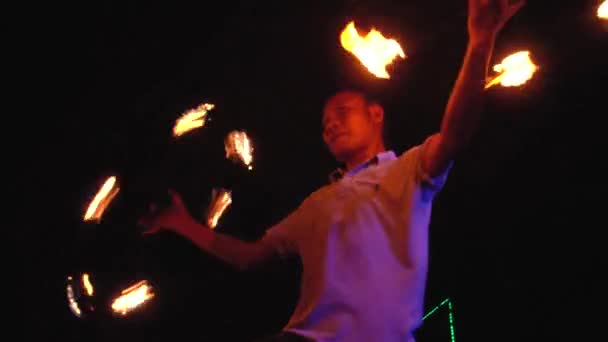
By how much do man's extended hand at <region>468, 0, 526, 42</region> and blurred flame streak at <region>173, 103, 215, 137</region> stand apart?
1864 millimetres

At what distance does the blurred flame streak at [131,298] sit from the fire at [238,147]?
3.02 feet

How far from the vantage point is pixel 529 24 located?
4.07 meters

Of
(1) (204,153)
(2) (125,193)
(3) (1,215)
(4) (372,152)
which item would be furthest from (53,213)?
(4) (372,152)

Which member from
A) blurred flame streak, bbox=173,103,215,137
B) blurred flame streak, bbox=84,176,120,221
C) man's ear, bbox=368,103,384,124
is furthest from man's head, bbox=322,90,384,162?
blurred flame streak, bbox=84,176,120,221

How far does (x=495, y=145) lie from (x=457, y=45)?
0.90 m

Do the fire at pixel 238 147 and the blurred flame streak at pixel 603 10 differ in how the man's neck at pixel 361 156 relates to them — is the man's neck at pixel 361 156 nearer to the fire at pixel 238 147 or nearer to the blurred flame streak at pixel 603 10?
the fire at pixel 238 147

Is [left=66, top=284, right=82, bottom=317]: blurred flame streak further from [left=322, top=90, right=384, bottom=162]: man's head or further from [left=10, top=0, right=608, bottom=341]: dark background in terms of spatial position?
A: [left=322, top=90, right=384, bottom=162]: man's head

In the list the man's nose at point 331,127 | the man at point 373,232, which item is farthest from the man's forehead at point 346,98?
the man at point 373,232

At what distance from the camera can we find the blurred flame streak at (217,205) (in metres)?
3.70

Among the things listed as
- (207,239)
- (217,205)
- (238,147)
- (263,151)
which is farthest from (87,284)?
(263,151)

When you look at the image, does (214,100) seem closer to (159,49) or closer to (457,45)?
(159,49)

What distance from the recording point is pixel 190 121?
362 cm

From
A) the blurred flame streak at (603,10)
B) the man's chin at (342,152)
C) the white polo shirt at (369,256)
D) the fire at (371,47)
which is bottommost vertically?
the white polo shirt at (369,256)

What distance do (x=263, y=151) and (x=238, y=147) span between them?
759 millimetres
